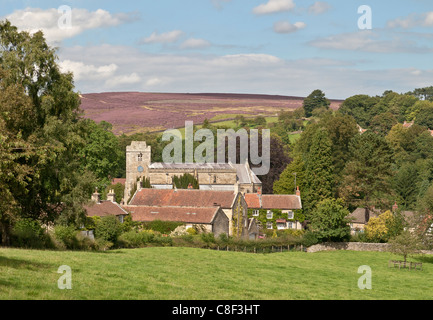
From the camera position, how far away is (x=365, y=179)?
81188 mm

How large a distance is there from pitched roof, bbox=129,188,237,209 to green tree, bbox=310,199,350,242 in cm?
987

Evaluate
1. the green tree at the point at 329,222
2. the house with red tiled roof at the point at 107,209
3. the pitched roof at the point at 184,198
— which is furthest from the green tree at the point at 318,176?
the house with red tiled roof at the point at 107,209

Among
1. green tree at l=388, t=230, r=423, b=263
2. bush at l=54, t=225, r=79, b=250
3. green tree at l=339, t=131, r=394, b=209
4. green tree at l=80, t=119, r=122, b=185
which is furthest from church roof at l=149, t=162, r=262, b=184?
bush at l=54, t=225, r=79, b=250

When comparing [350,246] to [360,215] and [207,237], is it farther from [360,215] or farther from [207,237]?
[360,215]

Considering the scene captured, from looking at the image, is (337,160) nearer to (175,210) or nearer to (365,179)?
(365,179)

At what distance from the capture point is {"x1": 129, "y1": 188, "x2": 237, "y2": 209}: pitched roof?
68938 mm

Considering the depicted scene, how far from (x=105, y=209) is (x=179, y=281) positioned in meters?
34.2

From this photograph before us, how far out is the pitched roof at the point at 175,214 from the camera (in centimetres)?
6297

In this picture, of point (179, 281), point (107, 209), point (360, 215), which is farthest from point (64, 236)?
point (360, 215)

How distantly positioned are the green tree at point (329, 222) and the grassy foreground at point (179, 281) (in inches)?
947

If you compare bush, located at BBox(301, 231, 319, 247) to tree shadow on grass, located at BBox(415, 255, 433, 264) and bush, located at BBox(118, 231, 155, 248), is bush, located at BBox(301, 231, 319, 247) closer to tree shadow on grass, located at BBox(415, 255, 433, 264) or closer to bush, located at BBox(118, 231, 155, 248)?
tree shadow on grass, located at BBox(415, 255, 433, 264)

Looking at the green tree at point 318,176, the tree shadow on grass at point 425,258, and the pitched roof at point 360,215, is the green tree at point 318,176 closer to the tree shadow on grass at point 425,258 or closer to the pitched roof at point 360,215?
the pitched roof at point 360,215
